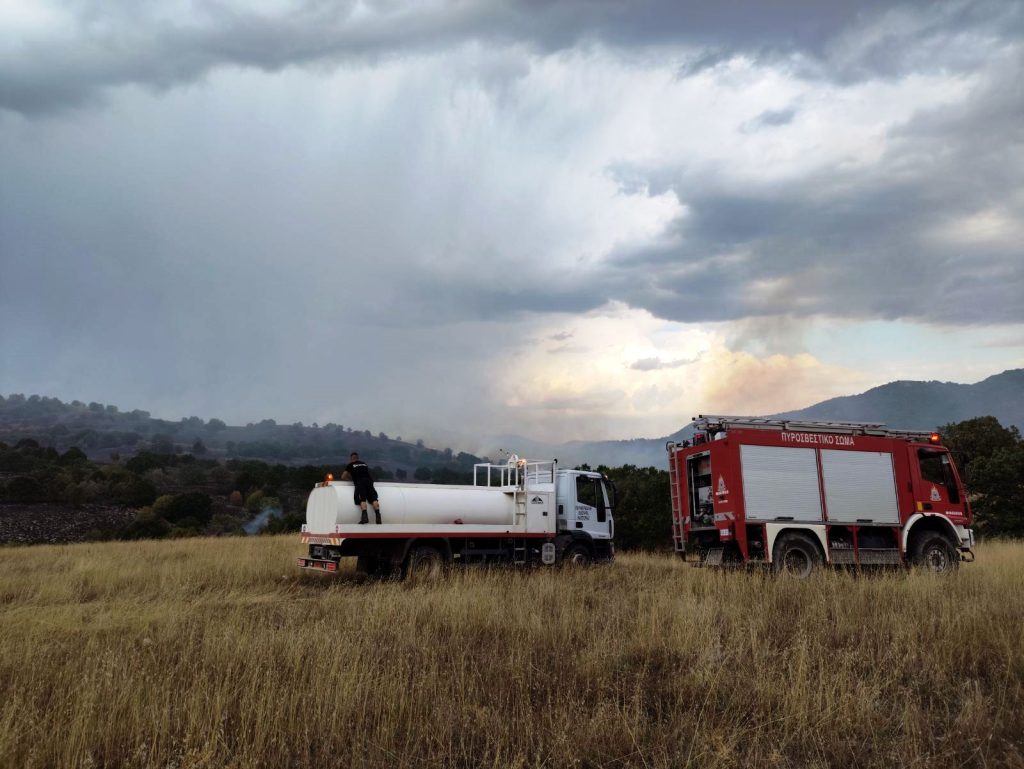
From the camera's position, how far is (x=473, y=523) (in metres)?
17.7

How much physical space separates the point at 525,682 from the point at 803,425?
1231 cm

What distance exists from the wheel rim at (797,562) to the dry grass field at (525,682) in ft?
12.7

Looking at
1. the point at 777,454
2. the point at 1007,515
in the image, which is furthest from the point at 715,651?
the point at 1007,515

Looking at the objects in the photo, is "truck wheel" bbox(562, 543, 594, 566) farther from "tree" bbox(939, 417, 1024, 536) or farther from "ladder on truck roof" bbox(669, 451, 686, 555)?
"tree" bbox(939, 417, 1024, 536)

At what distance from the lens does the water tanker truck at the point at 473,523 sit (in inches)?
629

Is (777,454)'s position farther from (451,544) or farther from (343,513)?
(343,513)

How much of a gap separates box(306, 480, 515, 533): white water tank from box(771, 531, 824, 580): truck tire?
660cm

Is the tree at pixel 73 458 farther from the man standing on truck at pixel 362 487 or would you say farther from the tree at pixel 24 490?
the man standing on truck at pixel 362 487

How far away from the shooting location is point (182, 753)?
17.1 feet

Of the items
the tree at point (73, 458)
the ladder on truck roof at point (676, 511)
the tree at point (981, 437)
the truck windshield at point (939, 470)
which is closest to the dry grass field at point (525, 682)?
the ladder on truck roof at point (676, 511)

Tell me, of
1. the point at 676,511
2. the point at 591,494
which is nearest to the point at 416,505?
the point at 591,494

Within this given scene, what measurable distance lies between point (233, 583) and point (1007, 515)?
3380 cm

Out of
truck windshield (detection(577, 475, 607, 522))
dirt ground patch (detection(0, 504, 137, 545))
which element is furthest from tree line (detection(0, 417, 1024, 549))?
truck windshield (detection(577, 475, 607, 522))

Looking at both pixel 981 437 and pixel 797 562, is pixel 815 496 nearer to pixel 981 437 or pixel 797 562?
pixel 797 562
